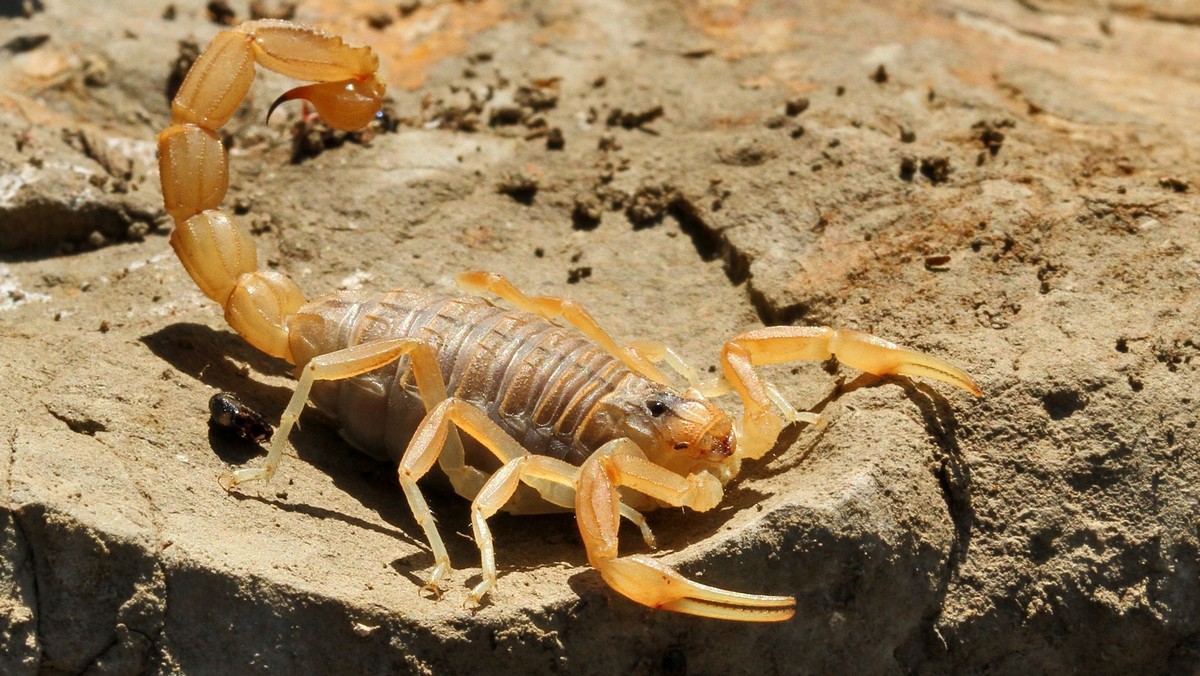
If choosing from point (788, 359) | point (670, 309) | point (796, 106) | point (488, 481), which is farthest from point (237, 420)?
point (796, 106)

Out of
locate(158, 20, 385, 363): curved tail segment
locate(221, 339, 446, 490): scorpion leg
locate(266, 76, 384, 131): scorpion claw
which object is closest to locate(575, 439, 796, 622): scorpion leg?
locate(221, 339, 446, 490): scorpion leg

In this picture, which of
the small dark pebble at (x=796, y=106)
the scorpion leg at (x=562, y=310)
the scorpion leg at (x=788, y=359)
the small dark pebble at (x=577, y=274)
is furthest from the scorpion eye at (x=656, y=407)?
the small dark pebble at (x=796, y=106)

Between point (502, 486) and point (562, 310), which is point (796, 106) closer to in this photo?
point (562, 310)

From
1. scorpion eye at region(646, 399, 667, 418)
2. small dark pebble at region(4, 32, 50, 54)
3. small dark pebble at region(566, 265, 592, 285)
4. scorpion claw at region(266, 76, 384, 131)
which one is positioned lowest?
small dark pebble at region(566, 265, 592, 285)

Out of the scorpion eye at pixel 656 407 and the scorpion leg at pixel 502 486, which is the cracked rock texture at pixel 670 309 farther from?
the scorpion eye at pixel 656 407

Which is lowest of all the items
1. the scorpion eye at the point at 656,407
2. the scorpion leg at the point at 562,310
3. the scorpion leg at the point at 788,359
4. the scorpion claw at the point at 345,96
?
the scorpion leg at the point at 562,310

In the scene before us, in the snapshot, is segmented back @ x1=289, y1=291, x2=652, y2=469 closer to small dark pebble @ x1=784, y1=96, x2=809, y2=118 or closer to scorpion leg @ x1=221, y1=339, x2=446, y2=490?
scorpion leg @ x1=221, y1=339, x2=446, y2=490
